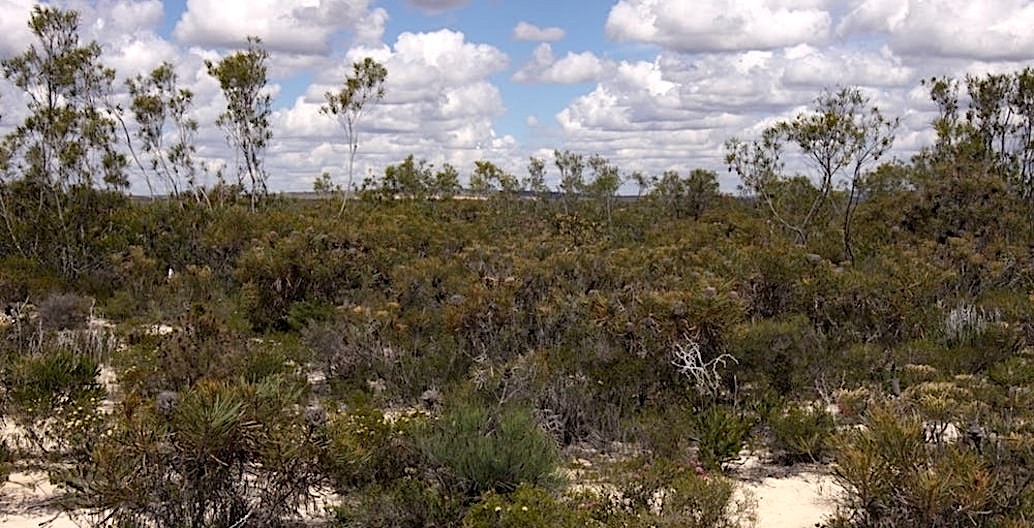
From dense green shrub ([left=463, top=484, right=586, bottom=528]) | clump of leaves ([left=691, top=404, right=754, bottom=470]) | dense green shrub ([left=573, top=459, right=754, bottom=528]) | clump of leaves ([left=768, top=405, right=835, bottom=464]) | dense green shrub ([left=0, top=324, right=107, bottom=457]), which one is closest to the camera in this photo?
dense green shrub ([left=463, top=484, right=586, bottom=528])

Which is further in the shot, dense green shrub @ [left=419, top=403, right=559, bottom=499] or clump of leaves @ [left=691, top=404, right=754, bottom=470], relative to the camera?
clump of leaves @ [left=691, top=404, right=754, bottom=470]

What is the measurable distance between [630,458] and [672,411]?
0.94 m

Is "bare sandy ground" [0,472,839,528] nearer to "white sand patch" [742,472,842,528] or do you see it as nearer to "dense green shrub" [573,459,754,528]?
"white sand patch" [742,472,842,528]

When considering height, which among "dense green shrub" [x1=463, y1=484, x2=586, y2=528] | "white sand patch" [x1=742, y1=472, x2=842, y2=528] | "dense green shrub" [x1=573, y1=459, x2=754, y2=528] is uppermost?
"dense green shrub" [x1=463, y1=484, x2=586, y2=528]

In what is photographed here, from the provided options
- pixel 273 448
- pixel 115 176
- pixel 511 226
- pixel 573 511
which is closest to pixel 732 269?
pixel 573 511

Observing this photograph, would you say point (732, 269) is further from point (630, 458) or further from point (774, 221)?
point (774, 221)

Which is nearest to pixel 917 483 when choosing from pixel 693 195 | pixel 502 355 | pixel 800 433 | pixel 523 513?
pixel 523 513

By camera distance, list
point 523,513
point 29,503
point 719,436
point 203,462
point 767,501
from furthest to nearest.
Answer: point 719,436, point 767,501, point 29,503, point 203,462, point 523,513

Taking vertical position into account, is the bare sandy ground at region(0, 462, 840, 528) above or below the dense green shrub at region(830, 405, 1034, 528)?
below

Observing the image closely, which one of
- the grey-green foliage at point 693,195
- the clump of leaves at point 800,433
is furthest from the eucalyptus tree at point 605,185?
the clump of leaves at point 800,433

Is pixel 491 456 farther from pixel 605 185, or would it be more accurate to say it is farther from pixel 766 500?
pixel 605 185

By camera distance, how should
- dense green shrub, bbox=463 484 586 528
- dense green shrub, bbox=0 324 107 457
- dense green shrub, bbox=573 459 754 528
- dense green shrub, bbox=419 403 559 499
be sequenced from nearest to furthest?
dense green shrub, bbox=463 484 586 528, dense green shrub, bbox=573 459 754 528, dense green shrub, bbox=419 403 559 499, dense green shrub, bbox=0 324 107 457

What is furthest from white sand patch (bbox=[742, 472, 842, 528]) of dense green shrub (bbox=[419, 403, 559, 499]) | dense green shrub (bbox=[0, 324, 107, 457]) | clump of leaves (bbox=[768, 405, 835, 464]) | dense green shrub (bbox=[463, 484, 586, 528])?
dense green shrub (bbox=[0, 324, 107, 457])

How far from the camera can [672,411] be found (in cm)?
908
